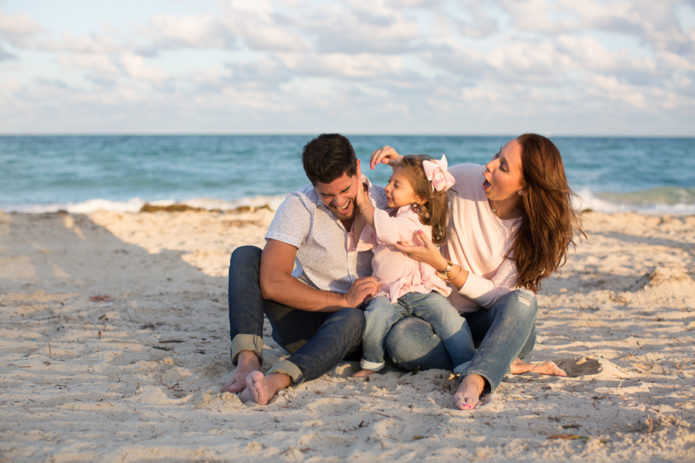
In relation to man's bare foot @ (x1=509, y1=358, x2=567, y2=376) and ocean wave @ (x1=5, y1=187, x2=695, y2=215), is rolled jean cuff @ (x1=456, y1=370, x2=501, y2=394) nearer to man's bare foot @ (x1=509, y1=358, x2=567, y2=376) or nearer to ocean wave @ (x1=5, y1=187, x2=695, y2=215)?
man's bare foot @ (x1=509, y1=358, x2=567, y2=376)

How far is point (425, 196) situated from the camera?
320 cm

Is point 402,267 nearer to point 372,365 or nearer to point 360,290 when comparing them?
point 360,290

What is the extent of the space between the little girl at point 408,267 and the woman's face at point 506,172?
0.76 feet

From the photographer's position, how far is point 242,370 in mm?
2955

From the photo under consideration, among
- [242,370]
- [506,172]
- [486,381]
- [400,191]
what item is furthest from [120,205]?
[486,381]

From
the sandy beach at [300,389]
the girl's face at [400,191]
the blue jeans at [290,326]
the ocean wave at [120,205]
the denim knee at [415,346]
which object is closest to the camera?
the sandy beach at [300,389]

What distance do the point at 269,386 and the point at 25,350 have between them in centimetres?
174

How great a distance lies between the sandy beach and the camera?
2.22 meters

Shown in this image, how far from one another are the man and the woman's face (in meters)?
0.67

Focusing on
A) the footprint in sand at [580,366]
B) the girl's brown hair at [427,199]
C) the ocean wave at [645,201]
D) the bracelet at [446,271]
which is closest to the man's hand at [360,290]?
the bracelet at [446,271]

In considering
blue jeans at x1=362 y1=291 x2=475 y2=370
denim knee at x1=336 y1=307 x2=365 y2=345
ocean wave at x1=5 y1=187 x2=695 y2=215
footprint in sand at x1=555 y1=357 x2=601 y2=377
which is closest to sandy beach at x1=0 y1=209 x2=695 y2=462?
footprint in sand at x1=555 y1=357 x2=601 y2=377

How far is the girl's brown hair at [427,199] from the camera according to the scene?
315 centimetres

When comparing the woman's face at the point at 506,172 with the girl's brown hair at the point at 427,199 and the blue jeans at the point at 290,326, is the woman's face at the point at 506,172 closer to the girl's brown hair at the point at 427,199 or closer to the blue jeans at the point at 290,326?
the girl's brown hair at the point at 427,199

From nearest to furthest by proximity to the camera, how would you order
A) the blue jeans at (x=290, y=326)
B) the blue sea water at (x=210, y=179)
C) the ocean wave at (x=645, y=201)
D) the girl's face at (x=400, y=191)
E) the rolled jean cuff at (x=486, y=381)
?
the rolled jean cuff at (x=486, y=381) → the blue jeans at (x=290, y=326) → the girl's face at (x=400, y=191) → the ocean wave at (x=645, y=201) → the blue sea water at (x=210, y=179)
